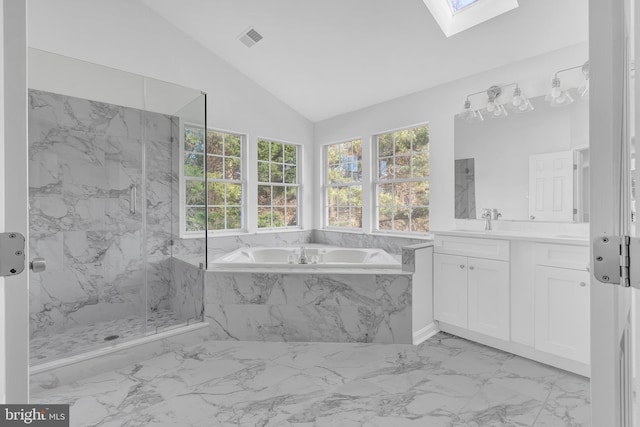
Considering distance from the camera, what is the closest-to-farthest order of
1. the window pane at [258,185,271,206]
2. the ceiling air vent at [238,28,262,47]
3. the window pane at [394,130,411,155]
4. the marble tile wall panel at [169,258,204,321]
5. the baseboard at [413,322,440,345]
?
the baseboard at [413,322,440,345] < the marble tile wall panel at [169,258,204,321] < the ceiling air vent at [238,28,262,47] < the window pane at [394,130,411,155] < the window pane at [258,185,271,206]

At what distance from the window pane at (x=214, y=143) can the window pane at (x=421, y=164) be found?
2243mm

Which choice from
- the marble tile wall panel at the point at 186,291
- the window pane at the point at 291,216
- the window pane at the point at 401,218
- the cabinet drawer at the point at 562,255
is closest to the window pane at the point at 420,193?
the window pane at the point at 401,218

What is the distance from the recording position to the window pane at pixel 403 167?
12.8 feet

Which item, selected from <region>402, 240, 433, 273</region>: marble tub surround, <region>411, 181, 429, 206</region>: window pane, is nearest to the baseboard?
<region>402, 240, 433, 273</region>: marble tub surround

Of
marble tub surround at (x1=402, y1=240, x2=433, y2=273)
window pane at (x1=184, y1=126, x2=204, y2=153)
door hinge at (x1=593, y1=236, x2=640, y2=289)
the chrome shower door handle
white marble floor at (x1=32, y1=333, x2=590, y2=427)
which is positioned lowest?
white marble floor at (x1=32, y1=333, x2=590, y2=427)

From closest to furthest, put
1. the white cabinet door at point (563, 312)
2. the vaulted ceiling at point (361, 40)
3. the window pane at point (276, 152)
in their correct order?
1. the white cabinet door at point (563, 312)
2. the vaulted ceiling at point (361, 40)
3. the window pane at point (276, 152)

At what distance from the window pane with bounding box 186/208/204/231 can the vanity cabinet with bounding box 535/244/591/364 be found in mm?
2730

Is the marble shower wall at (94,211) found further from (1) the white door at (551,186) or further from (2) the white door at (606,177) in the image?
(1) the white door at (551,186)

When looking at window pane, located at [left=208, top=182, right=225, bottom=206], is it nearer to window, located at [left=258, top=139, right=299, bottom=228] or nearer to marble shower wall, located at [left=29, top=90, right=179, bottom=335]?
window, located at [left=258, top=139, right=299, bottom=228]

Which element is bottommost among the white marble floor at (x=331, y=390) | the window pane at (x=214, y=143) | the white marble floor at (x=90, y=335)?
the white marble floor at (x=331, y=390)

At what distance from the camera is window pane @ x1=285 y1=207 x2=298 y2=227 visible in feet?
15.6

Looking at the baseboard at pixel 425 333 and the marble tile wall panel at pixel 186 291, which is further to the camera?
the marble tile wall panel at pixel 186 291

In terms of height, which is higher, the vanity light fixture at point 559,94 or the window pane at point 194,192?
the vanity light fixture at point 559,94

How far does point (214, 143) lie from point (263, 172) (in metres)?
0.72
